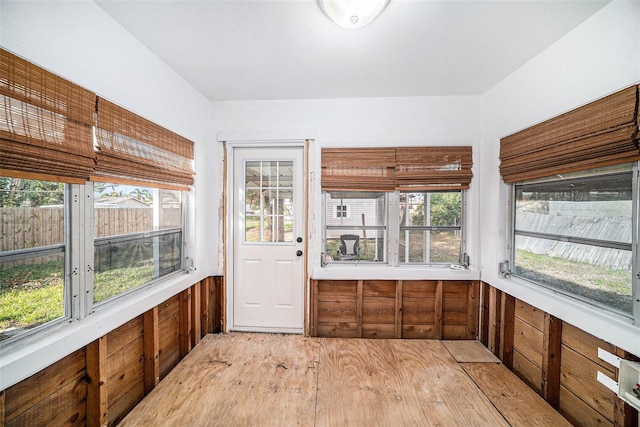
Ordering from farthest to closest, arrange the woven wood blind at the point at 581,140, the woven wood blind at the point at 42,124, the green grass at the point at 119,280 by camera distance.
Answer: the green grass at the point at 119,280 < the woven wood blind at the point at 581,140 < the woven wood blind at the point at 42,124

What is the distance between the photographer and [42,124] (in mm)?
1315

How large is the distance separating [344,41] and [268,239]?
2126mm

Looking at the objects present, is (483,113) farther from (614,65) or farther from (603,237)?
(603,237)

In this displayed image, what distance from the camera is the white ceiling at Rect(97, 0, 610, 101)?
5.28 ft

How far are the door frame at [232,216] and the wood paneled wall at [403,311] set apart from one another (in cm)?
30

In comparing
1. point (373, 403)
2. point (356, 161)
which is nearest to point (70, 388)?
point (373, 403)

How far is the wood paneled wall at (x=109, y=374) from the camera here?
1322 mm

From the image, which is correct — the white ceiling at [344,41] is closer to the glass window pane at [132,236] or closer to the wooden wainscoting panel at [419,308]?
the glass window pane at [132,236]

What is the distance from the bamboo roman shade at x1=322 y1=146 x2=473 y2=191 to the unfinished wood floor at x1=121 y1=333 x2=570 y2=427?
1.72 meters

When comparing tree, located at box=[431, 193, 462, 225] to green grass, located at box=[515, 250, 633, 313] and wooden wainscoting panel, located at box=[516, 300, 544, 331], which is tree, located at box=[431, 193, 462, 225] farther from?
wooden wainscoting panel, located at box=[516, 300, 544, 331]

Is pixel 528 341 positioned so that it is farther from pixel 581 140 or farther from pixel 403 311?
pixel 581 140

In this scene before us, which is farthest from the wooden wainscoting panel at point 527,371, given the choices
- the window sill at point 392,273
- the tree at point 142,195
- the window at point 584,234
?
the tree at point 142,195

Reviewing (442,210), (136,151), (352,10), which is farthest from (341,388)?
(352,10)

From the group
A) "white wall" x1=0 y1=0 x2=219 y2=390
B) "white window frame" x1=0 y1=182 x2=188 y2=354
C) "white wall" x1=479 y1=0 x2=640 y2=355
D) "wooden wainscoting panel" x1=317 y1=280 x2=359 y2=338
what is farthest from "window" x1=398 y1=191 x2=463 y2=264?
"white window frame" x1=0 y1=182 x2=188 y2=354
